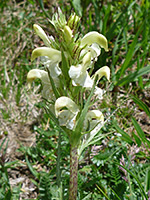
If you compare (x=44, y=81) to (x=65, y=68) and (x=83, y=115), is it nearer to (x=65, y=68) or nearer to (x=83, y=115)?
(x=65, y=68)

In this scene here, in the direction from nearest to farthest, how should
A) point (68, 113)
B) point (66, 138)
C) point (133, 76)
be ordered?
point (68, 113) → point (66, 138) → point (133, 76)

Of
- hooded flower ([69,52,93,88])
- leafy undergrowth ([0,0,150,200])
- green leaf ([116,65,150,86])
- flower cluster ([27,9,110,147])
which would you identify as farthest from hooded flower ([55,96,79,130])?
green leaf ([116,65,150,86])

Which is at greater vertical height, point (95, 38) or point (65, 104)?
point (95, 38)

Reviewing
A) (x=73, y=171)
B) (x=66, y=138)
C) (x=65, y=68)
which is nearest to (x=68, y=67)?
(x=65, y=68)

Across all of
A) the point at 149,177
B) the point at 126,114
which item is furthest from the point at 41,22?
the point at 149,177

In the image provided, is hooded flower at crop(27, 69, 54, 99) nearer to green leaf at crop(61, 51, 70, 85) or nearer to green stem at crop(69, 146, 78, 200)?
green leaf at crop(61, 51, 70, 85)

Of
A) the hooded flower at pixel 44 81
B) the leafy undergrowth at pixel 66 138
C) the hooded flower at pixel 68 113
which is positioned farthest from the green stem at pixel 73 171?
the hooded flower at pixel 44 81
